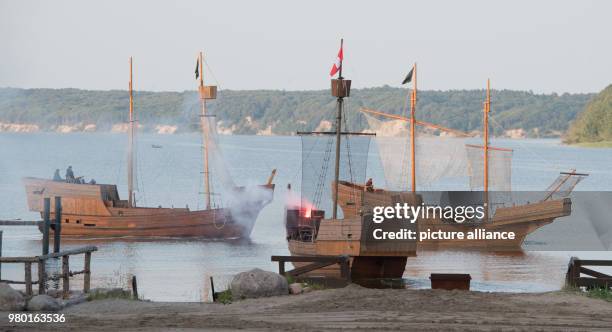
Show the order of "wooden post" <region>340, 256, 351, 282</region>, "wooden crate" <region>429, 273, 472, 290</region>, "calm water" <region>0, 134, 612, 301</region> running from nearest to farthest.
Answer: "wooden post" <region>340, 256, 351, 282</region> < "wooden crate" <region>429, 273, 472, 290</region> < "calm water" <region>0, 134, 612, 301</region>

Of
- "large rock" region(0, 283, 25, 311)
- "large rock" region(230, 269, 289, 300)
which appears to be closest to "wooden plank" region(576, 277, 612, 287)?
"large rock" region(230, 269, 289, 300)

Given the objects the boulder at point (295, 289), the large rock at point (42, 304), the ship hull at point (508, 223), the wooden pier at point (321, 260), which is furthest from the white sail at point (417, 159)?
the large rock at point (42, 304)

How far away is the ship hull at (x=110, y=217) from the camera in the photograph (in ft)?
196

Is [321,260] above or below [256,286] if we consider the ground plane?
above

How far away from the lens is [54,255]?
2319 cm

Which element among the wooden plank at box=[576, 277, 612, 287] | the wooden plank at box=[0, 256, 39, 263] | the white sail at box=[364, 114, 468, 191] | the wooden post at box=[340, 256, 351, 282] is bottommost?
the wooden plank at box=[576, 277, 612, 287]

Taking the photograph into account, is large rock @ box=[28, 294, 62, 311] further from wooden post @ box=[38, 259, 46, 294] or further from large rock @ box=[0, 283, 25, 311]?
wooden post @ box=[38, 259, 46, 294]

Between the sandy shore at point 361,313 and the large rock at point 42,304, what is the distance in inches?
9.7

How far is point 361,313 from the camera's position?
20.7m

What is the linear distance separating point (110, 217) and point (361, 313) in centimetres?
4120

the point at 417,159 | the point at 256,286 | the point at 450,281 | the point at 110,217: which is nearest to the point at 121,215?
the point at 110,217

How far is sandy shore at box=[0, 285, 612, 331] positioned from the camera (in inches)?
757

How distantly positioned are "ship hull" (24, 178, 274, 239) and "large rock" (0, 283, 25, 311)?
3741cm

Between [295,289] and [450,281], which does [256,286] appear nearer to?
[295,289]
